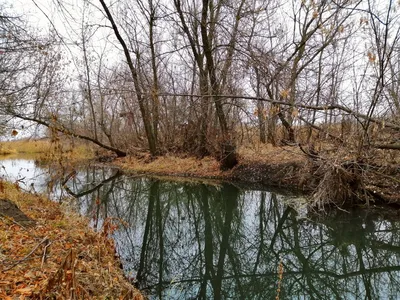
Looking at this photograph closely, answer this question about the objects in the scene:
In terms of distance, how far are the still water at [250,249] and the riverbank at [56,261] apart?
63cm

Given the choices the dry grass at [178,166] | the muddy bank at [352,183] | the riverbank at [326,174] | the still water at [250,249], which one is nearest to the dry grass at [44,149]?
the still water at [250,249]

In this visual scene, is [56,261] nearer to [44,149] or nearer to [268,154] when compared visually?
[44,149]

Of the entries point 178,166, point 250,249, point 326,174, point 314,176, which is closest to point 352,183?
point 326,174

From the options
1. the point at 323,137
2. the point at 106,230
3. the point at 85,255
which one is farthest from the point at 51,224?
the point at 323,137

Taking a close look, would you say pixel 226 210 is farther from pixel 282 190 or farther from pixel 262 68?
pixel 262 68

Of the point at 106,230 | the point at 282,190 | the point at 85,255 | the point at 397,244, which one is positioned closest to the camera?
the point at 85,255

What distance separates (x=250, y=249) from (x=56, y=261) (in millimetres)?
3487

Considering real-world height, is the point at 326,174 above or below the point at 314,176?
above

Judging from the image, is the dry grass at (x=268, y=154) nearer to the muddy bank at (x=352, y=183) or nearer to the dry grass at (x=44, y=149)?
the muddy bank at (x=352, y=183)

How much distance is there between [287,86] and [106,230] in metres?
4.87

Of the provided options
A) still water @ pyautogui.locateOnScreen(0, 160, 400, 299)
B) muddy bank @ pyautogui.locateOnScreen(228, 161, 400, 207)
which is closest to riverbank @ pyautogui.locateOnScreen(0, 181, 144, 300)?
still water @ pyautogui.locateOnScreen(0, 160, 400, 299)

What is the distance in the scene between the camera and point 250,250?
6160 millimetres

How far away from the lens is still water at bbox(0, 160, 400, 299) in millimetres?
4656

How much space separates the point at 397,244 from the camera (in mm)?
6137
